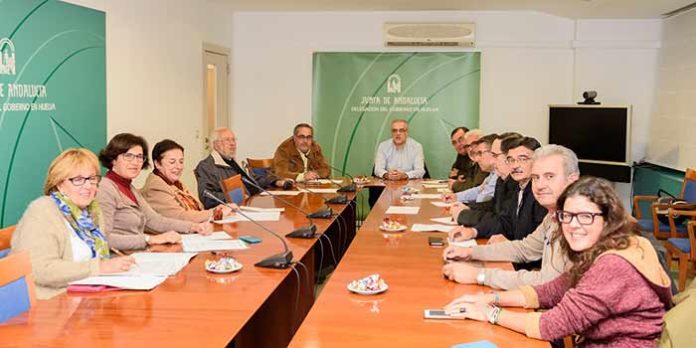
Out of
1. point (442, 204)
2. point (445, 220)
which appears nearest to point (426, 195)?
point (442, 204)

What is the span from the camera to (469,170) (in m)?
6.72

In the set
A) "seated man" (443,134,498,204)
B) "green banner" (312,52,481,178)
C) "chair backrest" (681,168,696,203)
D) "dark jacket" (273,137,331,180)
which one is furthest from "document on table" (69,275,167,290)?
"green banner" (312,52,481,178)

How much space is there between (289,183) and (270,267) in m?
3.09

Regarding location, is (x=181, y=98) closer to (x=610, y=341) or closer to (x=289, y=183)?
(x=289, y=183)

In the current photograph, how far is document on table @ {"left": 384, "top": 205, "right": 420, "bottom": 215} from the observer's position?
474 cm

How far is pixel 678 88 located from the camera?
7324 millimetres

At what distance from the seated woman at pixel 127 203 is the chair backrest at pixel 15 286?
1.01 metres

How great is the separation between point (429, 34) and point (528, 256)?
5544 mm

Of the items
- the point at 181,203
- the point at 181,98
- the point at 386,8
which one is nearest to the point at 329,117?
the point at 386,8

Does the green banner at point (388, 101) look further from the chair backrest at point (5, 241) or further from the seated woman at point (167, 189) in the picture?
the chair backrest at point (5, 241)

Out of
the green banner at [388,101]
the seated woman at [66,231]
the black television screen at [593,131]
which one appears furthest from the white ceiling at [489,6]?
the seated woman at [66,231]

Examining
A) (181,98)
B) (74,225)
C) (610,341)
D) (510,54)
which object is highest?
(510,54)

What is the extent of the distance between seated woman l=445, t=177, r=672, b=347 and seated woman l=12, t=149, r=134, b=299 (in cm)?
144

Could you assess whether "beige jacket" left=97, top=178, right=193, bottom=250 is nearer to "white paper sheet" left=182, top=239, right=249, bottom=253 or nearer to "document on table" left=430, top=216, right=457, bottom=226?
"white paper sheet" left=182, top=239, right=249, bottom=253
